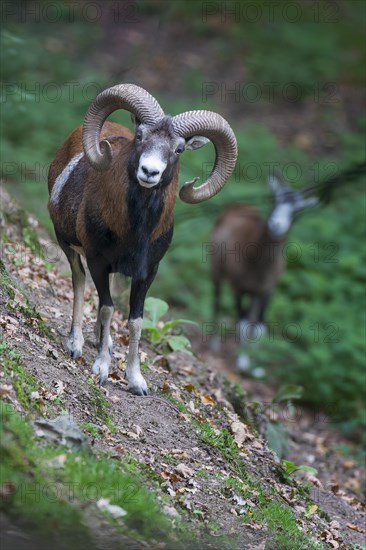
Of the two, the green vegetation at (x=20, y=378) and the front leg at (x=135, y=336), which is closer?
the green vegetation at (x=20, y=378)

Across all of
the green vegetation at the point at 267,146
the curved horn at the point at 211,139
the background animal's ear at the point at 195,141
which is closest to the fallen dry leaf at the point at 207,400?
the curved horn at the point at 211,139

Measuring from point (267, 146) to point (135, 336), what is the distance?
50.8ft

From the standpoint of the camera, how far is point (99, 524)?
5.54 meters

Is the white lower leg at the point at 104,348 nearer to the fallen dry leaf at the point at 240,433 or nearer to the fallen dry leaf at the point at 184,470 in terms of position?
the fallen dry leaf at the point at 184,470

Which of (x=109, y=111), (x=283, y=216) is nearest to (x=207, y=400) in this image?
(x=109, y=111)

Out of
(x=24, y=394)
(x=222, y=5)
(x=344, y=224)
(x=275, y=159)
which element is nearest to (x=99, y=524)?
(x=24, y=394)

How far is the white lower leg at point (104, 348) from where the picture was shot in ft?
26.5

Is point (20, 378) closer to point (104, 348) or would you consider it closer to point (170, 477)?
point (170, 477)

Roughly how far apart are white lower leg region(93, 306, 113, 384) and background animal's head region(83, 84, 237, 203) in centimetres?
123

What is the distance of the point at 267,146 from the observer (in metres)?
22.9

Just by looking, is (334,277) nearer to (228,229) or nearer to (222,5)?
(228,229)

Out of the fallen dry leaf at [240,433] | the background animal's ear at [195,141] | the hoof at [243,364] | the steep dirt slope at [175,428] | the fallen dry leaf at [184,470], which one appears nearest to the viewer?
the steep dirt slope at [175,428]

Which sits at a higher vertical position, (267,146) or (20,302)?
(267,146)

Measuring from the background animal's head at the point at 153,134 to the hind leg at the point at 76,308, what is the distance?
1.24 metres
